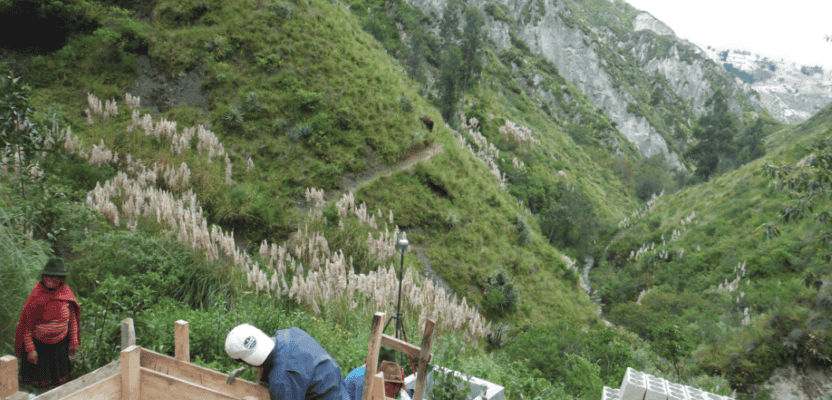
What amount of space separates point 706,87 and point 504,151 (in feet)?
307

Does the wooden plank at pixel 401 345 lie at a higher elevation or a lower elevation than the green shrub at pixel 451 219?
higher

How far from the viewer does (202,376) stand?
3078mm

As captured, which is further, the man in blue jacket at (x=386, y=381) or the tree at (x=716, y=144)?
the tree at (x=716, y=144)

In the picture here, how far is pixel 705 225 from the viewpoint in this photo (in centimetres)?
2186

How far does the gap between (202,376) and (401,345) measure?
1.49 metres

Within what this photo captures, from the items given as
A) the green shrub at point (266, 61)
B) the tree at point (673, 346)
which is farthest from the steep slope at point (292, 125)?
the tree at point (673, 346)

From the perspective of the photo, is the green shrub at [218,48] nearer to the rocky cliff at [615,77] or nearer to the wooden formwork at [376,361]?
the wooden formwork at [376,361]

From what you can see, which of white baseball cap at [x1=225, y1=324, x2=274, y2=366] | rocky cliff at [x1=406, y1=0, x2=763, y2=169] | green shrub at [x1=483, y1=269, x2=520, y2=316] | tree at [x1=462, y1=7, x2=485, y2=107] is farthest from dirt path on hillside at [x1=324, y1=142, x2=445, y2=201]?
rocky cliff at [x1=406, y1=0, x2=763, y2=169]

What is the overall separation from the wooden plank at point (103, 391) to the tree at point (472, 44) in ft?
86.2

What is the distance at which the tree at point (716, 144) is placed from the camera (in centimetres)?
4075

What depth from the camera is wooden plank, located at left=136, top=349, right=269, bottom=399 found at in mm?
3002

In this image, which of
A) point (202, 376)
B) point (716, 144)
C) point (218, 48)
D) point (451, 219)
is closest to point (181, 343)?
point (202, 376)

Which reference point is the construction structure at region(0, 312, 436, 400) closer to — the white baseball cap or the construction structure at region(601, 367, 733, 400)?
the white baseball cap

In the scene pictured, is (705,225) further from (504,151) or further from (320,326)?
(320,326)
